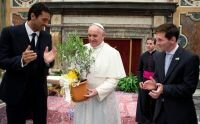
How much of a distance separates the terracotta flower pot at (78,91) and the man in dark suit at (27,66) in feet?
0.94

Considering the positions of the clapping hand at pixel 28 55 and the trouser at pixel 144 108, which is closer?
the clapping hand at pixel 28 55

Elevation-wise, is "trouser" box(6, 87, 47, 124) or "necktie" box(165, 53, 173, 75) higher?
"necktie" box(165, 53, 173, 75)

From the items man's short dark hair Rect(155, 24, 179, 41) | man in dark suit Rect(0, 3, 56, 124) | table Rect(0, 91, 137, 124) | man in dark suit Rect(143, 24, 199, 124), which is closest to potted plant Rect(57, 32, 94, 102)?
man in dark suit Rect(0, 3, 56, 124)

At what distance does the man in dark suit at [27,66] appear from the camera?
12.3 feet

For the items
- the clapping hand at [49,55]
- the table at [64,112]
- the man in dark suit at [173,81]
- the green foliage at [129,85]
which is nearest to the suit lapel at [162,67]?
the man in dark suit at [173,81]

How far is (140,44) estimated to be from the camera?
11773 mm

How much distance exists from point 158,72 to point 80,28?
317 inches

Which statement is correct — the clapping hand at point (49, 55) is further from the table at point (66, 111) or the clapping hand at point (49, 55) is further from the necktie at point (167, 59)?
the table at point (66, 111)

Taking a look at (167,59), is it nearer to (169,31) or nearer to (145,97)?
(169,31)

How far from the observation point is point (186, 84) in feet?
11.5

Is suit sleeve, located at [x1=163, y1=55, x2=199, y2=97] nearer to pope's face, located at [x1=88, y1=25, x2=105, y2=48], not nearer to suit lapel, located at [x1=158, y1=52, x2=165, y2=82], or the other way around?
suit lapel, located at [x1=158, y1=52, x2=165, y2=82]

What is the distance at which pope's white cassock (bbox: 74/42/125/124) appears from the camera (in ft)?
13.5

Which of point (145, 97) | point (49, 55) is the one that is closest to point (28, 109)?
point (49, 55)

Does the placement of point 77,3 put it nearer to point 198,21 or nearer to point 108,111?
point 198,21
